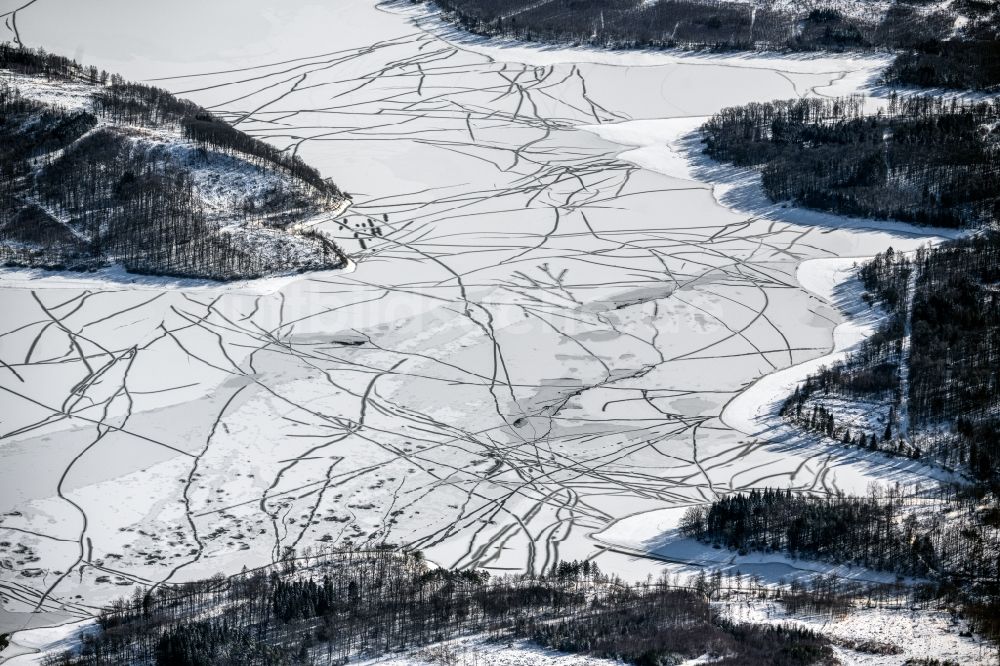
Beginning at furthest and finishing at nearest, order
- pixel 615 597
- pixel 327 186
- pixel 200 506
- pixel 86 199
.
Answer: pixel 327 186 < pixel 86 199 < pixel 200 506 < pixel 615 597

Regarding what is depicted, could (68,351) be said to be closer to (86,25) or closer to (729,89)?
(86,25)

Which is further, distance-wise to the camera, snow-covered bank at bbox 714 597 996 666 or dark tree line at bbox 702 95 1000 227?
dark tree line at bbox 702 95 1000 227

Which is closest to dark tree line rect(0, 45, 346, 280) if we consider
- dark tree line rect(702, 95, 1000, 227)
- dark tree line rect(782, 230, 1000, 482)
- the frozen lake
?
the frozen lake

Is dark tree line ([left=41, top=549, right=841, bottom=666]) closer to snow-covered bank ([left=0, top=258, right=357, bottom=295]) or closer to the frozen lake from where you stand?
the frozen lake

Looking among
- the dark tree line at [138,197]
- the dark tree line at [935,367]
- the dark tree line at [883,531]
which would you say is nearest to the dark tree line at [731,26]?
the dark tree line at [138,197]

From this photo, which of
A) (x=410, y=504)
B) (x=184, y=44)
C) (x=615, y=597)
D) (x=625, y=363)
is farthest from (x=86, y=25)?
(x=615, y=597)

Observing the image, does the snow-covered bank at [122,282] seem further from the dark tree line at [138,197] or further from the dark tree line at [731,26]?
the dark tree line at [731,26]
